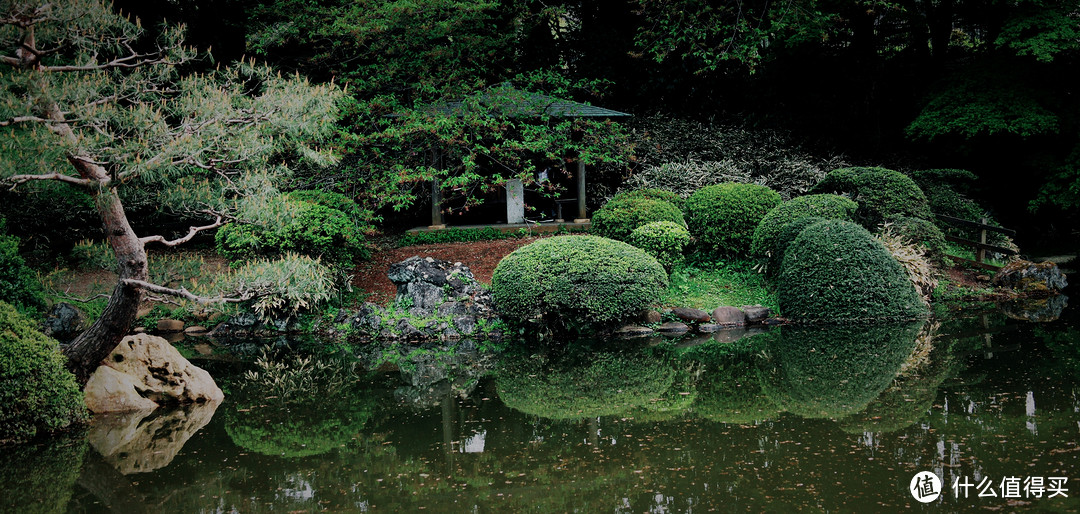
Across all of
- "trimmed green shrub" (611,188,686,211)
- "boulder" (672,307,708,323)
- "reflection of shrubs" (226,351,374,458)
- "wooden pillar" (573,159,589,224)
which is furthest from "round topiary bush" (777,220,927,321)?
"reflection of shrubs" (226,351,374,458)

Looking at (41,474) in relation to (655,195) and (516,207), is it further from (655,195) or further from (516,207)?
(516,207)

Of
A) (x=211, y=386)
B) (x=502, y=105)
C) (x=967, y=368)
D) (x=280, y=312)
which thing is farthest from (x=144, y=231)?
(x=967, y=368)

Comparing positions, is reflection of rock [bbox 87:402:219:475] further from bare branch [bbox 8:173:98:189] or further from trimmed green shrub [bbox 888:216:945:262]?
trimmed green shrub [bbox 888:216:945:262]

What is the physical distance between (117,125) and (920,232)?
37.2 feet

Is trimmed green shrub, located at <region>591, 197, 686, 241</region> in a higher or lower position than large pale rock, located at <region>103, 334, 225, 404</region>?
higher

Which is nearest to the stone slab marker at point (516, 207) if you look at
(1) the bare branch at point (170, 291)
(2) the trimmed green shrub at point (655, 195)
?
(2) the trimmed green shrub at point (655, 195)

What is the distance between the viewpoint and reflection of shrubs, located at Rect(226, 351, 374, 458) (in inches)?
243

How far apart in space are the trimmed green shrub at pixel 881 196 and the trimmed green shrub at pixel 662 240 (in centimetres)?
320

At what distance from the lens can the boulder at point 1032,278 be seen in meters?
12.2

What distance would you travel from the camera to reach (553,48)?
19594mm

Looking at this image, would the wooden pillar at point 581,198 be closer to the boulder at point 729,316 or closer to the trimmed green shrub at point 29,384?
the boulder at point 729,316

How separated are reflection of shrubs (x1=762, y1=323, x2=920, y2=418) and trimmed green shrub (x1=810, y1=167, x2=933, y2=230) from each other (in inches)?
117

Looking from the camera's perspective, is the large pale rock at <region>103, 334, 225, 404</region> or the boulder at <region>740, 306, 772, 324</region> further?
the boulder at <region>740, 306, 772, 324</region>

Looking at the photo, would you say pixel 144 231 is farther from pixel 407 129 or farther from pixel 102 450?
pixel 102 450
